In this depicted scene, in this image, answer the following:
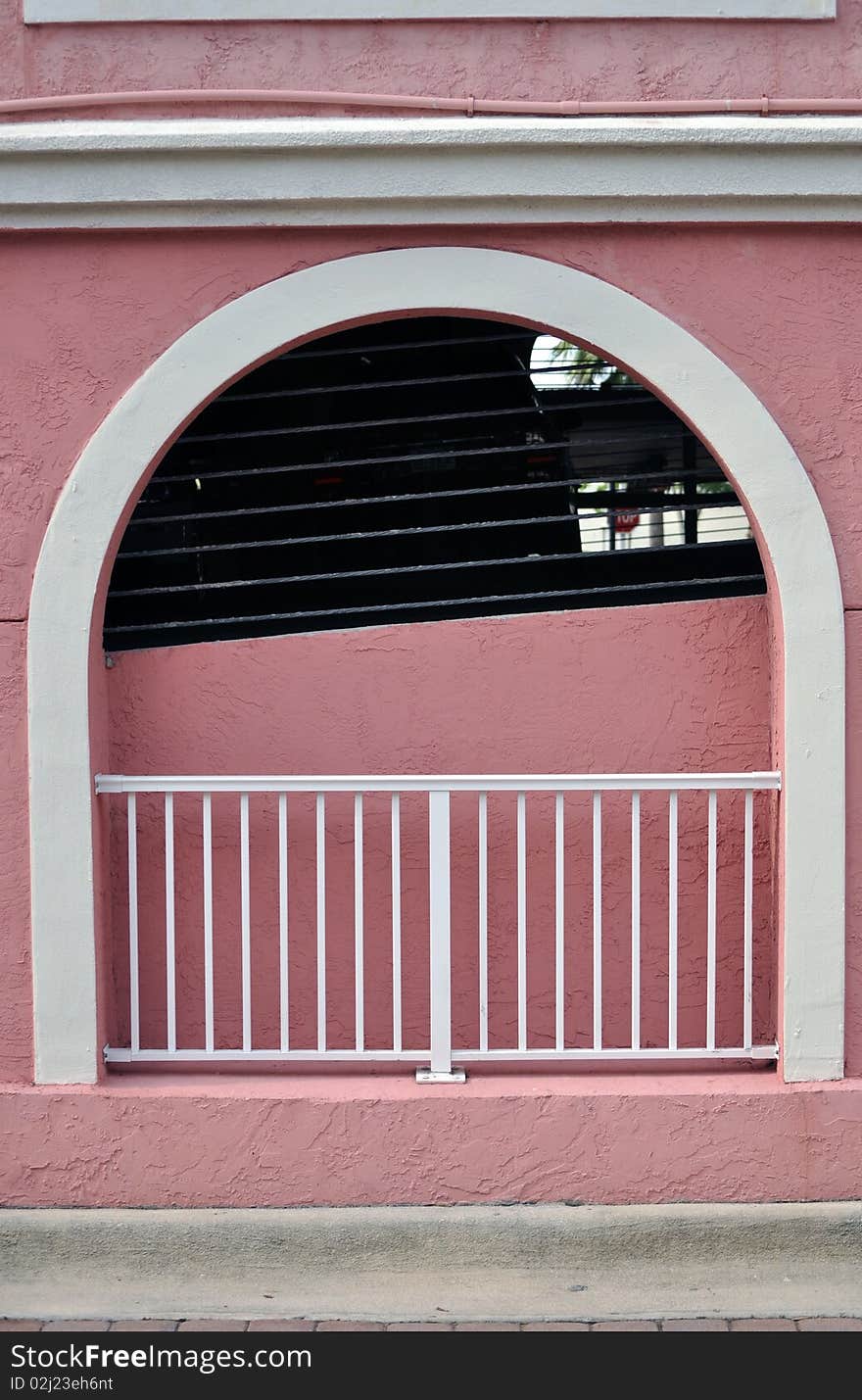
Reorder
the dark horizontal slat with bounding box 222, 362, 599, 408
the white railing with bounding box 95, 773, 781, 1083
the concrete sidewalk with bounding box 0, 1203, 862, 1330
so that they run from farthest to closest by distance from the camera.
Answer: the dark horizontal slat with bounding box 222, 362, 599, 408 → the white railing with bounding box 95, 773, 781, 1083 → the concrete sidewalk with bounding box 0, 1203, 862, 1330

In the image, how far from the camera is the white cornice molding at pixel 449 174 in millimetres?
4117

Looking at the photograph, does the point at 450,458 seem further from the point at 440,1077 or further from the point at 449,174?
the point at 440,1077

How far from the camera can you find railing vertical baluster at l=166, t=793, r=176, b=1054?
4266 millimetres

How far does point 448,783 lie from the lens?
167 inches

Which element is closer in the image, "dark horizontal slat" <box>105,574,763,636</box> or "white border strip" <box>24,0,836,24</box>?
"white border strip" <box>24,0,836,24</box>

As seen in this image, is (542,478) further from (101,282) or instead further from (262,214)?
(101,282)

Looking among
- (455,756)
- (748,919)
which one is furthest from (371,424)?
(748,919)

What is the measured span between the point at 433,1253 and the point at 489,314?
9.44ft

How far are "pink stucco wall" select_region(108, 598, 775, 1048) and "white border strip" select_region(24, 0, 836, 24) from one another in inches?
73.1

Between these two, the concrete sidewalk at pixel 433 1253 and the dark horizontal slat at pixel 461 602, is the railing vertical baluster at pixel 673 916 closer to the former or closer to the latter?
the concrete sidewalk at pixel 433 1253

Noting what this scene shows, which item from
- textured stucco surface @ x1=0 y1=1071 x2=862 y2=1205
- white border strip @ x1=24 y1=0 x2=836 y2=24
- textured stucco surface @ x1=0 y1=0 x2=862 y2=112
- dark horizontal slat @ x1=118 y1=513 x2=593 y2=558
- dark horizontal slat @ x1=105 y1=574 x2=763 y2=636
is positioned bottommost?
textured stucco surface @ x1=0 y1=1071 x2=862 y2=1205

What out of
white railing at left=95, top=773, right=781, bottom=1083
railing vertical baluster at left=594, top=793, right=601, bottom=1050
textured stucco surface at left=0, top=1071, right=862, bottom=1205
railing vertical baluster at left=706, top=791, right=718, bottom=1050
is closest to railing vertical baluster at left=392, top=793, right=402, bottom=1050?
white railing at left=95, top=773, right=781, bottom=1083

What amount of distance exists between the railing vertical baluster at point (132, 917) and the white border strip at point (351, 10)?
2.41 m

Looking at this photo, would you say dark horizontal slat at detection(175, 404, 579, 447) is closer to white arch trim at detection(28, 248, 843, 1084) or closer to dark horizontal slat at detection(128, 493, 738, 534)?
dark horizontal slat at detection(128, 493, 738, 534)
